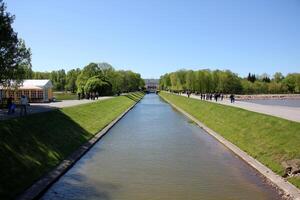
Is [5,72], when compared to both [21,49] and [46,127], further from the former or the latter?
[46,127]

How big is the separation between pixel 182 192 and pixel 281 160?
6.00 m

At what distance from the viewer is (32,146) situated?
2089cm

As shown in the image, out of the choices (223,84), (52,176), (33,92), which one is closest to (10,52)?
(33,92)

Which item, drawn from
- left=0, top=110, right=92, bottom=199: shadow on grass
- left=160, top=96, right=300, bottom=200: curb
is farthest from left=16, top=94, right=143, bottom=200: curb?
left=160, top=96, right=300, bottom=200: curb

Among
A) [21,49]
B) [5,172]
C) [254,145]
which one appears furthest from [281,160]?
[21,49]

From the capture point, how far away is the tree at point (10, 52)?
38.2 m

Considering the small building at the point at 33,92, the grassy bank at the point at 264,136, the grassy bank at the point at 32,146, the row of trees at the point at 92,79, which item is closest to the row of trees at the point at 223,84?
the row of trees at the point at 92,79

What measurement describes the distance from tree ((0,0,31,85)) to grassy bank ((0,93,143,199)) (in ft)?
35.2

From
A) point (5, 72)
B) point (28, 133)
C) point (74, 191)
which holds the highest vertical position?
point (5, 72)

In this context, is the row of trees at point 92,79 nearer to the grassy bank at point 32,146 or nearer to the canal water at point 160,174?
the grassy bank at point 32,146

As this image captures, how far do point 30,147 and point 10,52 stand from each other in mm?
23872

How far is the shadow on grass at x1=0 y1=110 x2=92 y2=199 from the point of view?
15875 millimetres

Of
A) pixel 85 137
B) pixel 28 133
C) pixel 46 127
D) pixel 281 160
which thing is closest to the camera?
pixel 281 160

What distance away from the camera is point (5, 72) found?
141ft
